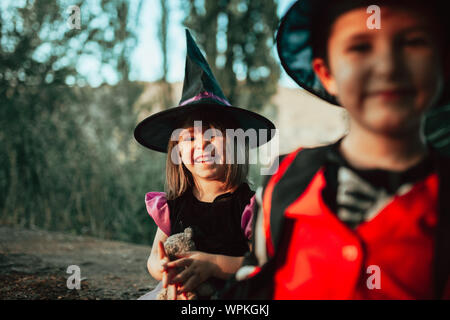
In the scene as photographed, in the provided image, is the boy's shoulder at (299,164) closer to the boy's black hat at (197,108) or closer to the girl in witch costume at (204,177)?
the girl in witch costume at (204,177)

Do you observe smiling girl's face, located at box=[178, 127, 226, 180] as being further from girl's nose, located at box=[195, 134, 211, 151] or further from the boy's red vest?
the boy's red vest

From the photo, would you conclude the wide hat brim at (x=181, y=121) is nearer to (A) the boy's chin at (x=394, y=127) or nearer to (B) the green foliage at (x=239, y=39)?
(A) the boy's chin at (x=394, y=127)

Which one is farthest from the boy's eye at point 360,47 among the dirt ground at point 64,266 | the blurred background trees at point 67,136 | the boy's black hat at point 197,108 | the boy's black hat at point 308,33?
the blurred background trees at point 67,136

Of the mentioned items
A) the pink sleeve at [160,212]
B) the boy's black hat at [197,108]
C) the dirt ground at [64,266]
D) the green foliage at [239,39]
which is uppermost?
the green foliage at [239,39]

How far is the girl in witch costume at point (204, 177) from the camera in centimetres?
154

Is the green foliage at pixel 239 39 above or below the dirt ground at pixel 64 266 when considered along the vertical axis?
above

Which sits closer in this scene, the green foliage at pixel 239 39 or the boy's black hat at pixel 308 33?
the boy's black hat at pixel 308 33

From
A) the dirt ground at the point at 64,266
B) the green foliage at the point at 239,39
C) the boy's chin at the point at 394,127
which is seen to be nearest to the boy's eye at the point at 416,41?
the boy's chin at the point at 394,127

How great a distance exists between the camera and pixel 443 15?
2.93ft

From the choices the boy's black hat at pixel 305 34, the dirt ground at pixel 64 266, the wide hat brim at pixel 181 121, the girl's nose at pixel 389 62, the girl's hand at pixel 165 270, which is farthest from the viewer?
the dirt ground at pixel 64 266

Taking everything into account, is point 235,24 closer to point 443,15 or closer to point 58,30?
point 58,30

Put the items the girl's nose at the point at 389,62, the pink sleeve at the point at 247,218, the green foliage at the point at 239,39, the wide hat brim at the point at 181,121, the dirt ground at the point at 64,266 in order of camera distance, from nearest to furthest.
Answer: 1. the girl's nose at the point at 389,62
2. the pink sleeve at the point at 247,218
3. the wide hat brim at the point at 181,121
4. the dirt ground at the point at 64,266
5. the green foliage at the point at 239,39

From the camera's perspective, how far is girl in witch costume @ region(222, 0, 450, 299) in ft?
2.80

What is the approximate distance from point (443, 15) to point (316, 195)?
0.53 metres
